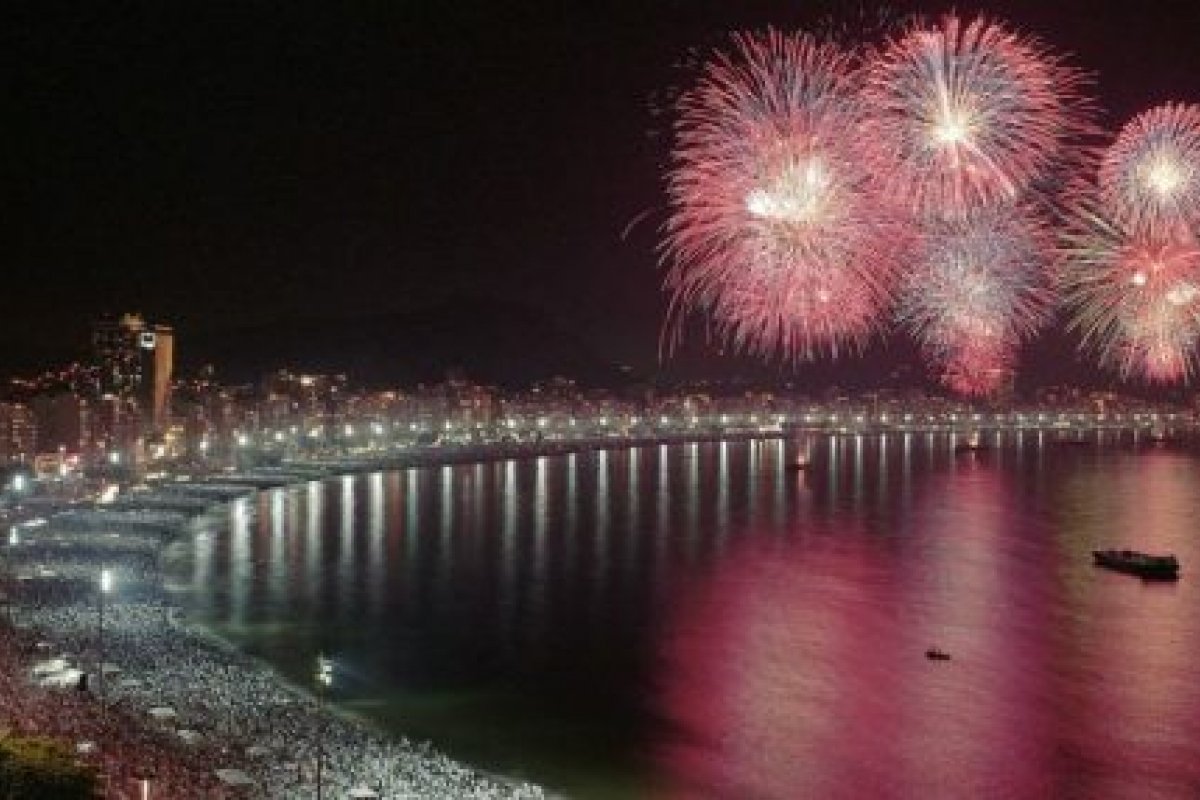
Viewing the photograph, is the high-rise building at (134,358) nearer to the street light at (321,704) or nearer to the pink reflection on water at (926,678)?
the pink reflection on water at (926,678)

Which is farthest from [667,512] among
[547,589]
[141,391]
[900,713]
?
[141,391]

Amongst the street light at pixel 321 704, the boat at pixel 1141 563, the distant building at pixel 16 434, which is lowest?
the boat at pixel 1141 563

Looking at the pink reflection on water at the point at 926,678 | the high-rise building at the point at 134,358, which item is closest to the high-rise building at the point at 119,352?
the high-rise building at the point at 134,358

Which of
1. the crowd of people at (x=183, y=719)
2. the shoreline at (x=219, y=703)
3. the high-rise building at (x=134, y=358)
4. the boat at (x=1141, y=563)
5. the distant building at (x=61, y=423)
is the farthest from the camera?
the high-rise building at (x=134, y=358)

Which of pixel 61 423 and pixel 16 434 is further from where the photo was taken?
pixel 61 423

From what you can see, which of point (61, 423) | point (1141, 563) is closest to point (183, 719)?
point (1141, 563)

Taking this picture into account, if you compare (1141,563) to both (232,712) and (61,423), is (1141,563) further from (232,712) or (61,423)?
(61,423)
